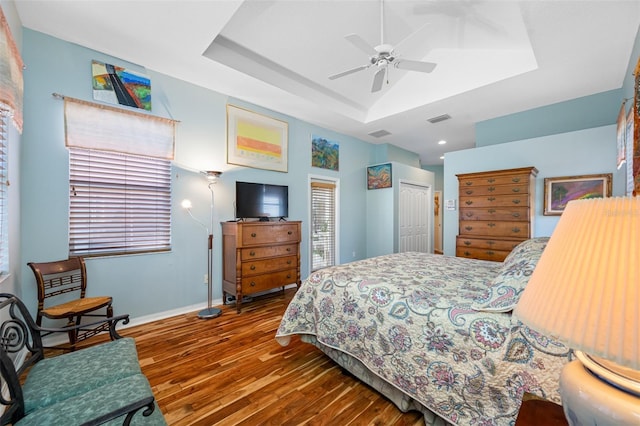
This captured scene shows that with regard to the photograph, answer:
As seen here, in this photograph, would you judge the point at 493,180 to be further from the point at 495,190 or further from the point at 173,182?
the point at 173,182

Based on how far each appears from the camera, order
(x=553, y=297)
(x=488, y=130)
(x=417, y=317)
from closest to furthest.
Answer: (x=553, y=297) < (x=417, y=317) < (x=488, y=130)

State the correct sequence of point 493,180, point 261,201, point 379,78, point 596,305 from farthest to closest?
1. point 261,201
2. point 493,180
3. point 379,78
4. point 596,305

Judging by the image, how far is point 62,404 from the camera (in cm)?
108

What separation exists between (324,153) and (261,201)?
1.75 m

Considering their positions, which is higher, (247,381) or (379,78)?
(379,78)

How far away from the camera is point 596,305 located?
471 millimetres

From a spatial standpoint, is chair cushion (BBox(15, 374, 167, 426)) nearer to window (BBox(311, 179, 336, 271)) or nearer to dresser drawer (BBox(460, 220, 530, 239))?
window (BBox(311, 179, 336, 271))

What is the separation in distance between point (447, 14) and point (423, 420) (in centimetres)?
380

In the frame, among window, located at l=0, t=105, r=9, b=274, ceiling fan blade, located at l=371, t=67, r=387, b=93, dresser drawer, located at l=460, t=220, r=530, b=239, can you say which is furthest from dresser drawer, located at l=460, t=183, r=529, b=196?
window, located at l=0, t=105, r=9, b=274

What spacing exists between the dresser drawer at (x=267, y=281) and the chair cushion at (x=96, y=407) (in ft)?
6.71

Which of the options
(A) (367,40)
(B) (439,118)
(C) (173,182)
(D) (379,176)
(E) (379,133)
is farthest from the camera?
(D) (379,176)

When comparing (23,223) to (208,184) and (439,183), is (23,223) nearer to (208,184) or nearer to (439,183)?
(208,184)

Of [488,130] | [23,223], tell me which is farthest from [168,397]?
[488,130]

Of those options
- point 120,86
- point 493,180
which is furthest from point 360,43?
point 493,180
